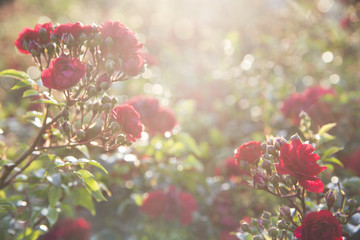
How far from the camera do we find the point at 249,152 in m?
1.01

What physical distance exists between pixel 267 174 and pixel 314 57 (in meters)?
2.32

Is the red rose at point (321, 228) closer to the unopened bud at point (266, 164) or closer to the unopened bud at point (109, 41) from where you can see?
the unopened bud at point (266, 164)

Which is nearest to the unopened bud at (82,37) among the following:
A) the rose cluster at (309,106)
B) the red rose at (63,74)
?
the red rose at (63,74)

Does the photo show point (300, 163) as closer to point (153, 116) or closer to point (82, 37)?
point (82, 37)

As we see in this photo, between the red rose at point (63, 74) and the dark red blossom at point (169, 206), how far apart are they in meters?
0.93

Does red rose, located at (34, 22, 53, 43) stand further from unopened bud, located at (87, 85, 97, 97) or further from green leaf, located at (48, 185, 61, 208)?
green leaf, located at (48, 185, 61, 208)

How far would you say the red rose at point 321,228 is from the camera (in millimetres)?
853

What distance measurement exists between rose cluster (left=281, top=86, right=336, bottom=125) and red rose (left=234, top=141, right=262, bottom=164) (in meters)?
0.90

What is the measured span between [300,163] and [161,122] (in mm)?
906

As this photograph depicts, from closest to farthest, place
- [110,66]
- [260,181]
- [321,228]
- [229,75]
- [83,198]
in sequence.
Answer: [321,228] → [260,181] → [110,66] → [83,198] → [229,75]

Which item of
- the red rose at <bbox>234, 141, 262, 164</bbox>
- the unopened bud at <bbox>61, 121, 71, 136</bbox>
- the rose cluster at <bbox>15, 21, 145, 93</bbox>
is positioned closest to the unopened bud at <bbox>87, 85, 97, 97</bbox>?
the rose cluster at <bbox>15, 21, 145, 93</bbox>

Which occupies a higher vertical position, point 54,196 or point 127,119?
point 127,119

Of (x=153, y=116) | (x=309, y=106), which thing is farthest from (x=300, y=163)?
(x=309, y=106)

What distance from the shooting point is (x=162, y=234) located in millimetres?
1723
